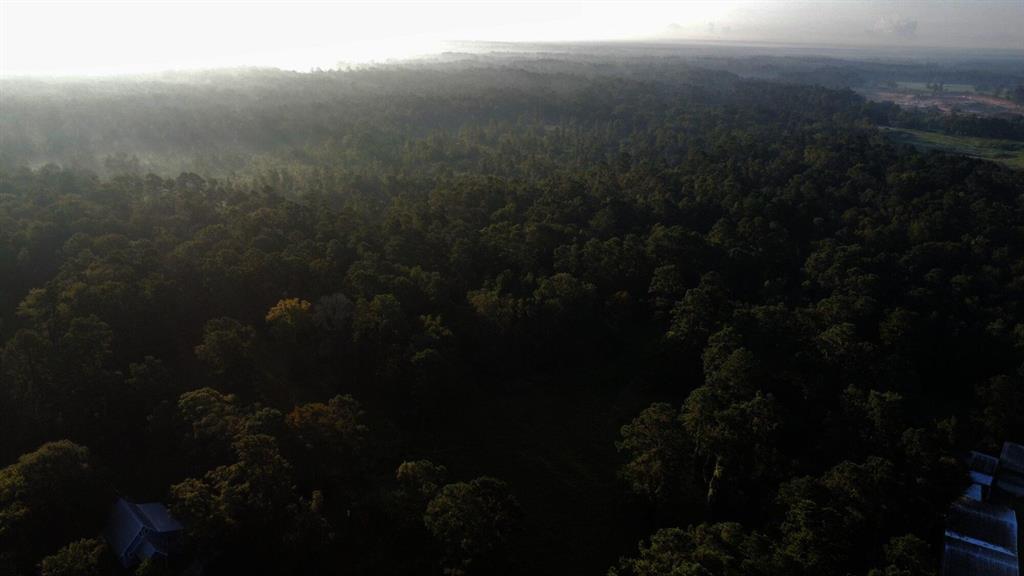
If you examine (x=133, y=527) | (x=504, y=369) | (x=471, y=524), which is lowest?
(x=504, y=369)

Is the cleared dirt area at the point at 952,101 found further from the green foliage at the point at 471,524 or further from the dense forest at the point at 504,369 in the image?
the green foliage at the point at 471,524

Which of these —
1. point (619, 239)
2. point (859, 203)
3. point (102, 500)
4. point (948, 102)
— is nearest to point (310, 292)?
point (102, 500)

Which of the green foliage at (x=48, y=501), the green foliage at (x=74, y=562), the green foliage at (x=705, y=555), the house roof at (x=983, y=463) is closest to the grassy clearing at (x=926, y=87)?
the house roof at (x=983, y=463)

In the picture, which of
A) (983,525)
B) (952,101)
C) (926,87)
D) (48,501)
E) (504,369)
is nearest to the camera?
(48,501)

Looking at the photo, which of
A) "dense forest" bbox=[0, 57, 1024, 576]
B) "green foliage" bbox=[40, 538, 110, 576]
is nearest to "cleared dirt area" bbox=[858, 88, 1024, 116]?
"dense forest" bbox=[0, 57, 1024, 576]

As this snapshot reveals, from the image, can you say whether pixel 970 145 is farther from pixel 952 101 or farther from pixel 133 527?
pixel 133 527

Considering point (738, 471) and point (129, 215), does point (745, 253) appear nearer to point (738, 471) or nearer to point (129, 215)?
point (738, 471)

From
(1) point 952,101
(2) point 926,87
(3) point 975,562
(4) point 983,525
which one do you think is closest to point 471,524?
(3) point 975,562
